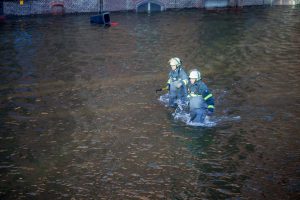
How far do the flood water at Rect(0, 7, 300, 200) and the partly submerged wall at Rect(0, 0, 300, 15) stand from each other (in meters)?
7.20

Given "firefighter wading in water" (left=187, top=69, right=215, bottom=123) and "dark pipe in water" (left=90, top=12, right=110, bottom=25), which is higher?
"dark pipe in water" (left=90, top=12, right=110, bottom=25)

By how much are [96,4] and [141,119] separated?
23112mm

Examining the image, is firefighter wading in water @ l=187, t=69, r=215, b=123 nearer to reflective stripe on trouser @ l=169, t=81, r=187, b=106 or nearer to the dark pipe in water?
reflective stripe on trouser @ l=169, t=81, r=187, b=106

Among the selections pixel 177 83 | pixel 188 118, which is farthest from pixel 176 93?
pixel 188 118

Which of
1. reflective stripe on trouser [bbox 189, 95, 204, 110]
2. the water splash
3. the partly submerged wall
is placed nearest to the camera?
reflective stripe on trouser [bbox 189, 95, 204, 110]

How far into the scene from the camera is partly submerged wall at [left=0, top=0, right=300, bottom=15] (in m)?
35.6

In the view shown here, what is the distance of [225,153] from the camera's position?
42.6 feet

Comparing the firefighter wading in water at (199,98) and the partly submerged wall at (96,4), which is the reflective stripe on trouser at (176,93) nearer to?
the firefighter wading in water at (199,98)

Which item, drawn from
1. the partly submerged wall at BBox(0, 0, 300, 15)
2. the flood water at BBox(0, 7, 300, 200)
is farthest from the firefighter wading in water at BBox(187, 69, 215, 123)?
the partly submerged wall at BBox(0, 0, 300, 15)

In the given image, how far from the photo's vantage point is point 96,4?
36906mm

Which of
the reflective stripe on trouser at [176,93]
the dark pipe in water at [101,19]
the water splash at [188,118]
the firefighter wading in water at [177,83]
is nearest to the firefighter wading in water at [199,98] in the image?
the water splash at [188,118]

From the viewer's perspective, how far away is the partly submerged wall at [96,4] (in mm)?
35625

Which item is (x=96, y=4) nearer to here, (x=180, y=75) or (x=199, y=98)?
(x=180, y=75)

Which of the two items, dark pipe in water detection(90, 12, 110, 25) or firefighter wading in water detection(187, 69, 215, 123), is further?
dark pipe in water detection(90, 12, 110, 25)
